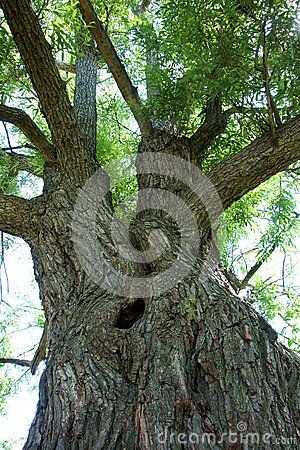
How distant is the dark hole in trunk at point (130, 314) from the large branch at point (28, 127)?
51.3 inches

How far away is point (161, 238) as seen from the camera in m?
2.47

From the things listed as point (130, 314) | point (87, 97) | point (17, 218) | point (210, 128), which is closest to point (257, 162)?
point (210, 128)

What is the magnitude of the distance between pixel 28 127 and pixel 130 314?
1.51 meters

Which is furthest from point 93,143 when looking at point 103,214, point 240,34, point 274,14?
point 274,14


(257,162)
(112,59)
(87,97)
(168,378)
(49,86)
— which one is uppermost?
(87,97)

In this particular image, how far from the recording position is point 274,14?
7.74ft

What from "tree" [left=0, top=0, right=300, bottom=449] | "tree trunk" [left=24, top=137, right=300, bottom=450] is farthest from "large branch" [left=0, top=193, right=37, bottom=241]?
"tree trunk" [left=24, top=137, right=300, bottom=450]

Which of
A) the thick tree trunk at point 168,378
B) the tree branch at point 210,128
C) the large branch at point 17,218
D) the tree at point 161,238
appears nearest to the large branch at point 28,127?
the tree at point 161,238

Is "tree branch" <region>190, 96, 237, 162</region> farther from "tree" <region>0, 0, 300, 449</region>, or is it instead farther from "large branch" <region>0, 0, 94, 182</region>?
"large branch" <region>0, 0, 94, 182</region>

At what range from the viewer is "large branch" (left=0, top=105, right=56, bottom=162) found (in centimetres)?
297

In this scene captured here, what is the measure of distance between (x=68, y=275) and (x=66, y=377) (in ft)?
2.17

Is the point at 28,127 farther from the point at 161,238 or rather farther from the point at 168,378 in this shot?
the point at 168,378

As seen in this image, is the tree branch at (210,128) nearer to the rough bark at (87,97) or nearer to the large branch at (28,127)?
the rough bark at (87,97)

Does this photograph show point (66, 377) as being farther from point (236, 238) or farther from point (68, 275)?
point (236, 238)
